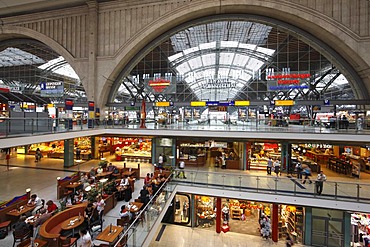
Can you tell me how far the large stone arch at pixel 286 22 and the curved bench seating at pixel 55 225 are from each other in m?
15.9

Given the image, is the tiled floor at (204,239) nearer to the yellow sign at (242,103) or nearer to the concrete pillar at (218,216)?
the concrete pillar at (218,216)

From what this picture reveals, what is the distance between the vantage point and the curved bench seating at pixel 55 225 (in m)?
6.38

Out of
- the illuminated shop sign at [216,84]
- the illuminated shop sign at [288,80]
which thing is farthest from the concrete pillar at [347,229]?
the illuminated shop sign at [216,84]

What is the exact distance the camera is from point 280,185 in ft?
38.6

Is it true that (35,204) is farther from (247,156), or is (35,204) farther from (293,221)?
(247,156)

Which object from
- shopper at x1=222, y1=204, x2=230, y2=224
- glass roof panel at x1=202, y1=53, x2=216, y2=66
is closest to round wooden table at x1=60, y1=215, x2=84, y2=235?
shopper at x1=222, y1=204, x2=230, y2=224

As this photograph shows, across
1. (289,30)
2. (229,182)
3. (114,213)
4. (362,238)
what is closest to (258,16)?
(289,30)

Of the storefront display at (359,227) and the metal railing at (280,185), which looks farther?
the storefront display at (359,227)

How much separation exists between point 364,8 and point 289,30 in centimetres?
573

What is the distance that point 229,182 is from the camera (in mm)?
12625

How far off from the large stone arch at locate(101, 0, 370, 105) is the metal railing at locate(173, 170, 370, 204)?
12512 millimetres

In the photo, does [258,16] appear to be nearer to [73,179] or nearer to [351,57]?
[351,57]

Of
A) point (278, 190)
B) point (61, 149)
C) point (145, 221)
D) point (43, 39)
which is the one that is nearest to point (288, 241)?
point (278, 190)

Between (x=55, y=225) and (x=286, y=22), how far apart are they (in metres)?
24.6
